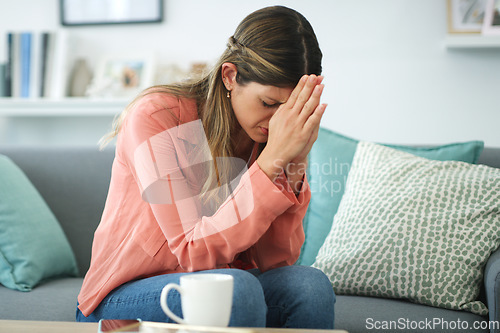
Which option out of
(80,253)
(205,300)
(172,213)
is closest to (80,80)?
(80,253)

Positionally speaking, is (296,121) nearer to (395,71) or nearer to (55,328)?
(55,328)

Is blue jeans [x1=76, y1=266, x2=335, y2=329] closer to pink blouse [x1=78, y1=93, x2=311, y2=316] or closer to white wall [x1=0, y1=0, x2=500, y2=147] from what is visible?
pink blouse [x1=78, y1=93, x2=311, y2=316]

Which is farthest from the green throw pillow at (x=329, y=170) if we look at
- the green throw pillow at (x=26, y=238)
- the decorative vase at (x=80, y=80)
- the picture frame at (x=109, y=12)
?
the decorative vase at (x=80, y=80)

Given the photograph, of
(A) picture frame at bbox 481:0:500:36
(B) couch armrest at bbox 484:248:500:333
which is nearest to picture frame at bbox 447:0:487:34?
(A) picture frame at bbox 481:0:500:36

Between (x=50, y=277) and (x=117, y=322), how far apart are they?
1029 mm

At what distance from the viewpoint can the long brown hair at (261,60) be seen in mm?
1073

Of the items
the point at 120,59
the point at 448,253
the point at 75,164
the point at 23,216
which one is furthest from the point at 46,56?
the point at 448,253

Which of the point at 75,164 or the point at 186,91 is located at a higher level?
the point at 186,91

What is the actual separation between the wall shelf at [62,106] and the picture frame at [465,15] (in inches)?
54.8

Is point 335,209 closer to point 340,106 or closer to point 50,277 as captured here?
point 340,106

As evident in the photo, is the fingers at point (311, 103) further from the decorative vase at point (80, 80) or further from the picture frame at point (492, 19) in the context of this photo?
the decorative vase at point (80, 80)

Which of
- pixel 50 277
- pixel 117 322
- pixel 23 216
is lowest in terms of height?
pixel 50 277

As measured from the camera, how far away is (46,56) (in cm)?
225

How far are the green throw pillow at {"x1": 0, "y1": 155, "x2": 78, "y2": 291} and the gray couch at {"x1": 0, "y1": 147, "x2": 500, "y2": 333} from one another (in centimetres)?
4
